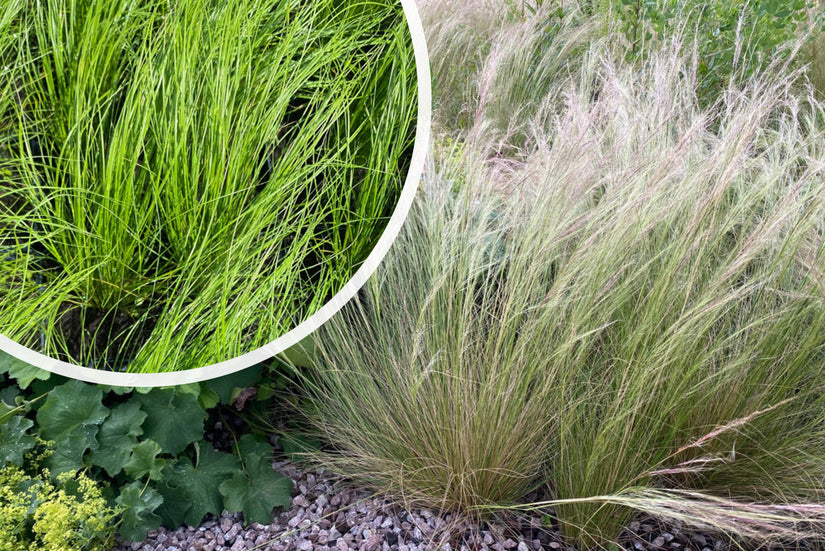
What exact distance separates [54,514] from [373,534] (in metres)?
0.85

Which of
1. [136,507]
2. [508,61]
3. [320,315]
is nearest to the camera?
[320,315]

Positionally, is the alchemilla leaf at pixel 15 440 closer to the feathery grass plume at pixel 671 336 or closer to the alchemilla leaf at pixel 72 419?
the alchemilla leaf at pixel 72 419

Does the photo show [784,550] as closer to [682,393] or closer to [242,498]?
[682,393]

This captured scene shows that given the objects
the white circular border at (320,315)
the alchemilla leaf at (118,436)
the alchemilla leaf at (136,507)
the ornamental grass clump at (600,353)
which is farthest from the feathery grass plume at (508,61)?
the alchemilla leaf at (136,507)

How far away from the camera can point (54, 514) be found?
82.7 inches

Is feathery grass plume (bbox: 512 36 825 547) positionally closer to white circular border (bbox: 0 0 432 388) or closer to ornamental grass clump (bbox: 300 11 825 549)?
ornamental grass clump (bbox: 300 11 825 549)

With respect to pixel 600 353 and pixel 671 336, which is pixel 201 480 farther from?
pixel 671 336

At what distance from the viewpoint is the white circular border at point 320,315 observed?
181 centimetres

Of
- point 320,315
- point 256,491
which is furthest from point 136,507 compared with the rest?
point 320,315

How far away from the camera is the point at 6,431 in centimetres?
234

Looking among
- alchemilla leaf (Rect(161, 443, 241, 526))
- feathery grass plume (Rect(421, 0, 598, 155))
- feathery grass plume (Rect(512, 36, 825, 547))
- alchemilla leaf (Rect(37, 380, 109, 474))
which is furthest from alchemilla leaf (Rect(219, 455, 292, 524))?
feathery grass plume (Rect(421, 0, 598, 155))

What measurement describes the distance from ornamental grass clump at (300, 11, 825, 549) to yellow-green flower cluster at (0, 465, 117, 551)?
0.68 meters

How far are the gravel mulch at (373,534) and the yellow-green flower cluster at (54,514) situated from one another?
0.18 meters

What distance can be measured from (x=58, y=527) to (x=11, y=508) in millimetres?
132
